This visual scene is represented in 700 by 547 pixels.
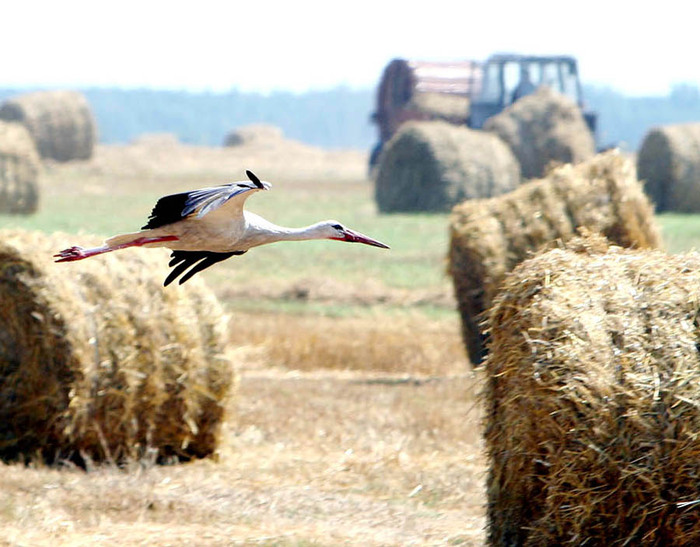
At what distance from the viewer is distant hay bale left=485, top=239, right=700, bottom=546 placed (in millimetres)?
5961

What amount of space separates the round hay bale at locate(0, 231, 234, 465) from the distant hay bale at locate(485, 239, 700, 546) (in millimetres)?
3150

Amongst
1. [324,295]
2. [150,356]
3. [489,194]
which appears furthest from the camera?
[489,194]

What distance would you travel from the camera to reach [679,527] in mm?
5898

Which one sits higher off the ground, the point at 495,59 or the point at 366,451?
the point at 495,59

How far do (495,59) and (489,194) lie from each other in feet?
26.9

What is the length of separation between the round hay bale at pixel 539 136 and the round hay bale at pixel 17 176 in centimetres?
1069

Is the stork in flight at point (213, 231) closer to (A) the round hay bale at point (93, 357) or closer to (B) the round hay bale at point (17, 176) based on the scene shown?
(A) the round hay bale at point (93, 357)

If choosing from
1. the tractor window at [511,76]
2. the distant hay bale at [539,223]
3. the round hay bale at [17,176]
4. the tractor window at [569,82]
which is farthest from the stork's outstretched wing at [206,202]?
the tractor window at [569,82]

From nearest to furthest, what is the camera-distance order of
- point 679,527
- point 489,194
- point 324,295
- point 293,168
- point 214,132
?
point 679,527, point 324,295, point 489,194, point 293,168, point 214,132

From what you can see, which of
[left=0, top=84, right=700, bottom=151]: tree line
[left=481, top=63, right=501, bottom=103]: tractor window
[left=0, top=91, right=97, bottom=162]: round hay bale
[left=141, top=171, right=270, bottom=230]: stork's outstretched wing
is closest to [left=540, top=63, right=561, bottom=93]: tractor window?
[left=481, top=63, right=501, bottom=103]: tractor window

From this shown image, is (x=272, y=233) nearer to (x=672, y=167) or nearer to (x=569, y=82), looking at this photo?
(x=672, y=167)

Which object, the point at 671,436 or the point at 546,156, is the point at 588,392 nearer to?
the point at 671,436

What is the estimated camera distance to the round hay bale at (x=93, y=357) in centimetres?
914

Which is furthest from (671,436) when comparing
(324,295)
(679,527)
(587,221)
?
(324,295)
